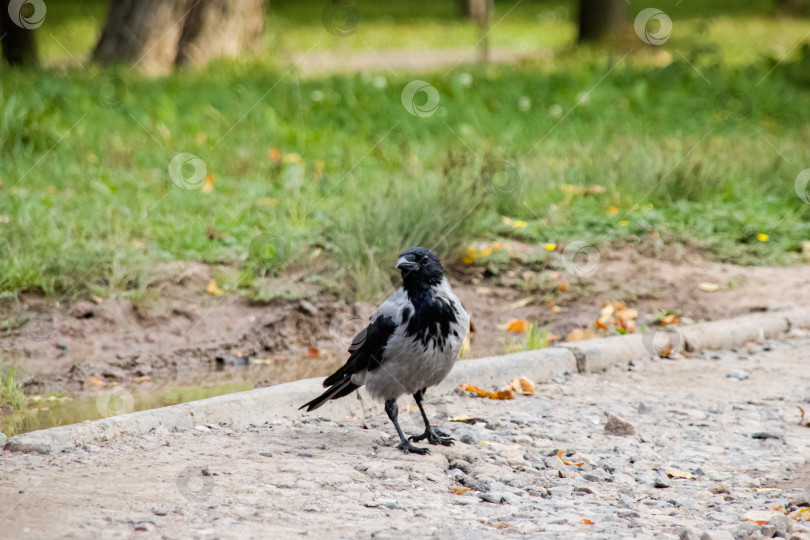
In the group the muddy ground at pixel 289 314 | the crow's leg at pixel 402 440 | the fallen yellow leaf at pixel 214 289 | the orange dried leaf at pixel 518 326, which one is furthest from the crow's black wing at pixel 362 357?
the fallen yellow leaf at pixel 214 289

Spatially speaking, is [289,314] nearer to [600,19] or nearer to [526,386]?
[526,386]

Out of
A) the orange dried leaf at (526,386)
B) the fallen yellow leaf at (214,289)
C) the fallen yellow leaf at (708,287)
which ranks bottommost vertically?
the orange dried leaf at (526,386)

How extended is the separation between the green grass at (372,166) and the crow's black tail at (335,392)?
1889 millimetres

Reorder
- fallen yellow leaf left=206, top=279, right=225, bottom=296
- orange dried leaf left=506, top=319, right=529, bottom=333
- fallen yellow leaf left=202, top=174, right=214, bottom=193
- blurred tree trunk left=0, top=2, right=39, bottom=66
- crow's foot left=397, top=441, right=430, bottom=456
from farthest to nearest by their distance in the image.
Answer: blurred tree trunk left=0, top=2, right=39, bottom=66, fallen yellow leaf left=202, top=174, right=214, bottom=193, fallen yellow leaf left=206, top=279, right=225, bottom=296, orange dried leaf left=506, top=319, right=529, bottom=333, crow's foot left=397, top=441, right=430, bottom=456

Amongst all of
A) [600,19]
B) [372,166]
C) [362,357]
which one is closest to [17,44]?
[372,166]

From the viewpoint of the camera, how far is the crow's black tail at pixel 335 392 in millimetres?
4066

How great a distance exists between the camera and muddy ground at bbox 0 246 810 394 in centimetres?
532

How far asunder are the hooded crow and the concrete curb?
1.78 feet

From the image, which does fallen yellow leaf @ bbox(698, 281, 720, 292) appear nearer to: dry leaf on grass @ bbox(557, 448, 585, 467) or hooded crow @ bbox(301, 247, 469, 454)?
dry leaf on grass @ bbox(557, 448, 585, 467)

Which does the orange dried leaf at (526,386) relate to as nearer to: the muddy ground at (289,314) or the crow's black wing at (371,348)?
the muddy ground at (289,314)

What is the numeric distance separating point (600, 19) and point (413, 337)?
14123 mm

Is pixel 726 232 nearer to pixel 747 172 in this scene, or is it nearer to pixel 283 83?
pixel 747 172

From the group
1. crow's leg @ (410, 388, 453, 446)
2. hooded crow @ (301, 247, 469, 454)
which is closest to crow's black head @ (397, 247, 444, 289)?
hooded crow @ (301, 247, 469, 454)

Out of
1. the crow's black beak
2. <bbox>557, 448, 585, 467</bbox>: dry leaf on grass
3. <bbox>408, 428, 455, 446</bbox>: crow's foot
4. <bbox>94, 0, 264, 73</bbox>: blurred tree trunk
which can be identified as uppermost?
<bbox>94, 0, 264, 73</bbox>: blurred tree trunk
